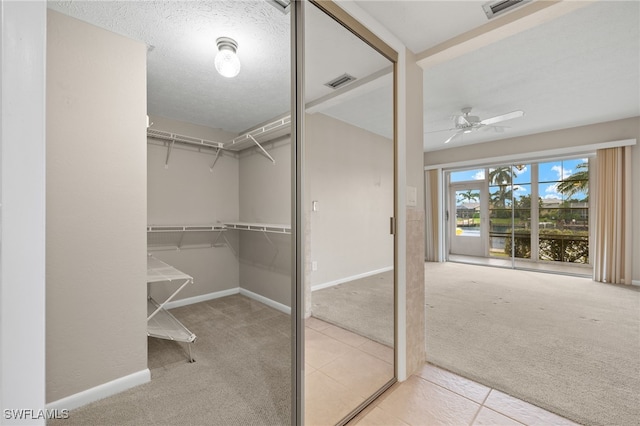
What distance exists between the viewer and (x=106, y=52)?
5.49ft

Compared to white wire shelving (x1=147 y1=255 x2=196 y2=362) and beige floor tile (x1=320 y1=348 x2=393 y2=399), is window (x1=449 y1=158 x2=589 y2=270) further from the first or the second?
white wire shelving (x1=147 y1=255 x2=196 y2=362)

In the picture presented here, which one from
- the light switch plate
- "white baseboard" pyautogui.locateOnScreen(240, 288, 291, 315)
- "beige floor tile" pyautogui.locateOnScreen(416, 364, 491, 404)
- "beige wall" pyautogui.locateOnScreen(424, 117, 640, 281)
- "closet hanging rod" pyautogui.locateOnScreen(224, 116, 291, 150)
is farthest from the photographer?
"beige wall" pyautogui.locateOnScreen(424, 117, 640, 281)

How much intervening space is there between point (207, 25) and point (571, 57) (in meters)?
3.03

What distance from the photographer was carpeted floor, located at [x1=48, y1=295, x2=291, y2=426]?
4.94 ft

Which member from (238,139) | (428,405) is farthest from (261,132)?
(428,405)

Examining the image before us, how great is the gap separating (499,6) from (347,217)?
1521mm

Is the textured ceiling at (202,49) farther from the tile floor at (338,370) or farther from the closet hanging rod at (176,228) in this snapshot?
the tile floor at (338,370)

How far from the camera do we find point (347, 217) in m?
2.11

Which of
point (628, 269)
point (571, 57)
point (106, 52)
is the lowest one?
point (628, 269)

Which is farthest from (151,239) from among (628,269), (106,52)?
(628,269)

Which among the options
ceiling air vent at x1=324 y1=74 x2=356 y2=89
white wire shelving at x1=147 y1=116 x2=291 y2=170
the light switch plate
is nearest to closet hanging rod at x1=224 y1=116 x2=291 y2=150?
white wire shelving at x1=147 y1=116 x2=291 y2=170

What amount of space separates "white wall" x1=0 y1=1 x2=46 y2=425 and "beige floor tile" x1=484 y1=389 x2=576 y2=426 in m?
1.99

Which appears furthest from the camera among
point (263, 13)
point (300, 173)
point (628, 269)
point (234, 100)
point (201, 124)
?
point (628, 269)

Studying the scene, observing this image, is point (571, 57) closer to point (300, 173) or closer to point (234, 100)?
point (300, 173)
